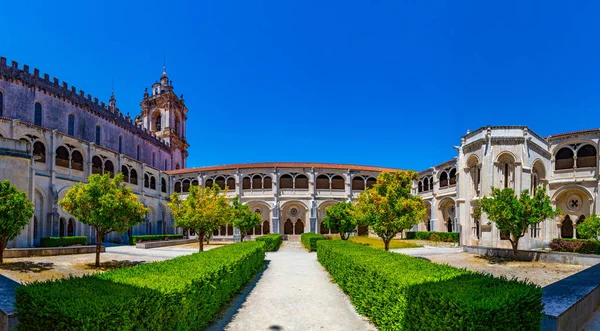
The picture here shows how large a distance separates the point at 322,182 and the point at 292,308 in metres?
38.1

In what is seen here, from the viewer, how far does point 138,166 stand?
1596 inches

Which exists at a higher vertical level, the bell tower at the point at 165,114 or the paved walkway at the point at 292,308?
the bell tower at the point at 165,114

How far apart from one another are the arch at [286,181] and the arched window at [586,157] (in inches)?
1196

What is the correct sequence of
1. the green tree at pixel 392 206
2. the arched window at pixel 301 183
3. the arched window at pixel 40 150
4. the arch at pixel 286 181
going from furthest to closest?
the arched window at pixel 301 183 < the arch at pixel 286 181 < the arched window at pixel 40 150 < the green tree at pixel 392 206

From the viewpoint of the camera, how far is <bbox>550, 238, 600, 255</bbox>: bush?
20.9 m

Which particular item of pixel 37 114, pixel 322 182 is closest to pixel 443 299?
pixel 37 114

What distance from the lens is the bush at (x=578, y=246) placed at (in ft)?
68.6

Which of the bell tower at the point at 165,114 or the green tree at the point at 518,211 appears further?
the bell tower at the point at 165,114

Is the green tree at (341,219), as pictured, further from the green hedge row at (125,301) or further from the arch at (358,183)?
the green hedge row at (125,301)

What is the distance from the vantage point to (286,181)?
4622 centimetres

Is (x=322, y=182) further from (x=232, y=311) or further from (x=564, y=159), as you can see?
(x=232, y=311)

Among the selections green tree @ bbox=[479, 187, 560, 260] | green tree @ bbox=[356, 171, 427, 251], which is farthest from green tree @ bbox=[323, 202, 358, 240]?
green tree @ bbox=[479, 187, 560, 260]

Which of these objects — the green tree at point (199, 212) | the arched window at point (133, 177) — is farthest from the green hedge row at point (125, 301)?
the arched window at point (133, 177)

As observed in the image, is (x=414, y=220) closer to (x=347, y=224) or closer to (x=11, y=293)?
(x=347, y=224)
